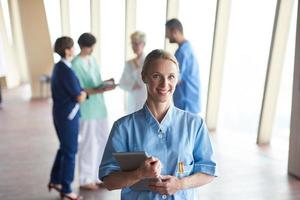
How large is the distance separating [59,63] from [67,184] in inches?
43.8

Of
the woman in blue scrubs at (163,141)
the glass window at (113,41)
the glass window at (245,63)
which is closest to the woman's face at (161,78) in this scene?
the woman in blue scrubs at (163,141)

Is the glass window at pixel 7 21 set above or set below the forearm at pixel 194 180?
above

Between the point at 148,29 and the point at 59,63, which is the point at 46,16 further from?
the point at 59,63

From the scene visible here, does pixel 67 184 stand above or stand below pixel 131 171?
below

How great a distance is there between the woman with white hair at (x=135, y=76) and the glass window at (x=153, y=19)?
1856 millimetres

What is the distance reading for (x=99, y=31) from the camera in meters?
6.63

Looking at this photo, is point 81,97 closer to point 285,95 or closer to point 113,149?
point 113,149

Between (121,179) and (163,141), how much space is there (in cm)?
22

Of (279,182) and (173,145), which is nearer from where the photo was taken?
(173,145)

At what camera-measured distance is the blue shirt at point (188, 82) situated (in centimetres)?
356

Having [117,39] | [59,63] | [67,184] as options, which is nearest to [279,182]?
[67,184]

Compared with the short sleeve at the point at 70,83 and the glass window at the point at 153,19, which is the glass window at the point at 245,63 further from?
the short sleeve at the point at 70,83

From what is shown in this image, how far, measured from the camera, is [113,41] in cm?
671

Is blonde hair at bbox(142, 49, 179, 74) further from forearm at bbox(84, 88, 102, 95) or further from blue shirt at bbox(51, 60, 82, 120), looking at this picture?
forearm at bbox(84, 88, 102, 95)
